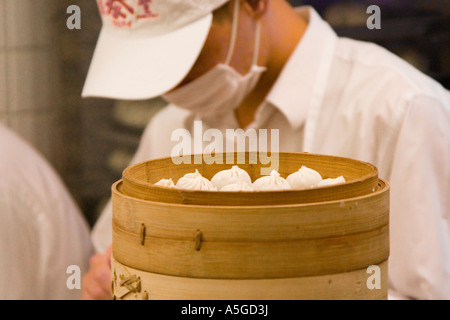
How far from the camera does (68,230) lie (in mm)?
2277

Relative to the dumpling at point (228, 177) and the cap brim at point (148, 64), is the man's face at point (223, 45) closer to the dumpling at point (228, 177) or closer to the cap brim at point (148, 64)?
the cap brim at point (148, 64)

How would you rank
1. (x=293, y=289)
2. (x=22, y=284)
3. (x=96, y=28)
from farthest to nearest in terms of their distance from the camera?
(x=96, y=28) → (x=22, y=284) → (x=293, y=289)

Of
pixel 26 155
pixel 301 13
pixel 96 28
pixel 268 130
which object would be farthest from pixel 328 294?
pixel 96 28

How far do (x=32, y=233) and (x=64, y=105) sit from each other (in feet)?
2.50

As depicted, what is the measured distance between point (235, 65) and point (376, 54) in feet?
1.56

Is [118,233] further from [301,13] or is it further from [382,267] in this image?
[301,13]

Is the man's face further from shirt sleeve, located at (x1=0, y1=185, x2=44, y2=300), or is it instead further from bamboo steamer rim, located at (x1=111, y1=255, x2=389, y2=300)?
bamboo steamer rim, located at (x1=111, y1=255, x2=389, y2=300)

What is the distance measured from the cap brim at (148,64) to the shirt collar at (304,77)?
0.40m

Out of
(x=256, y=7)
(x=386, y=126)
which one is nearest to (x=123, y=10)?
(x=256, y=7)

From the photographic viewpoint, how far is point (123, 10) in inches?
61.0

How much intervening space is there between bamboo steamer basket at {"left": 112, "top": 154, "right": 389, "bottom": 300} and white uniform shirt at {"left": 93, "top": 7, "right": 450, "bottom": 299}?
1.00m

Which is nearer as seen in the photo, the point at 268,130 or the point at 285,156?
the point at 285,156

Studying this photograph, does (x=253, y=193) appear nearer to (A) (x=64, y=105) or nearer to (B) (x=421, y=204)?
(B) (x=421, y=204)

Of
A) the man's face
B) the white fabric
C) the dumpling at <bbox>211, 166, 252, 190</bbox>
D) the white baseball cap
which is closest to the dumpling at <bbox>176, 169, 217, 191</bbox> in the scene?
the dumpling at <bbox>211, 166, 252, 190</bbox>
